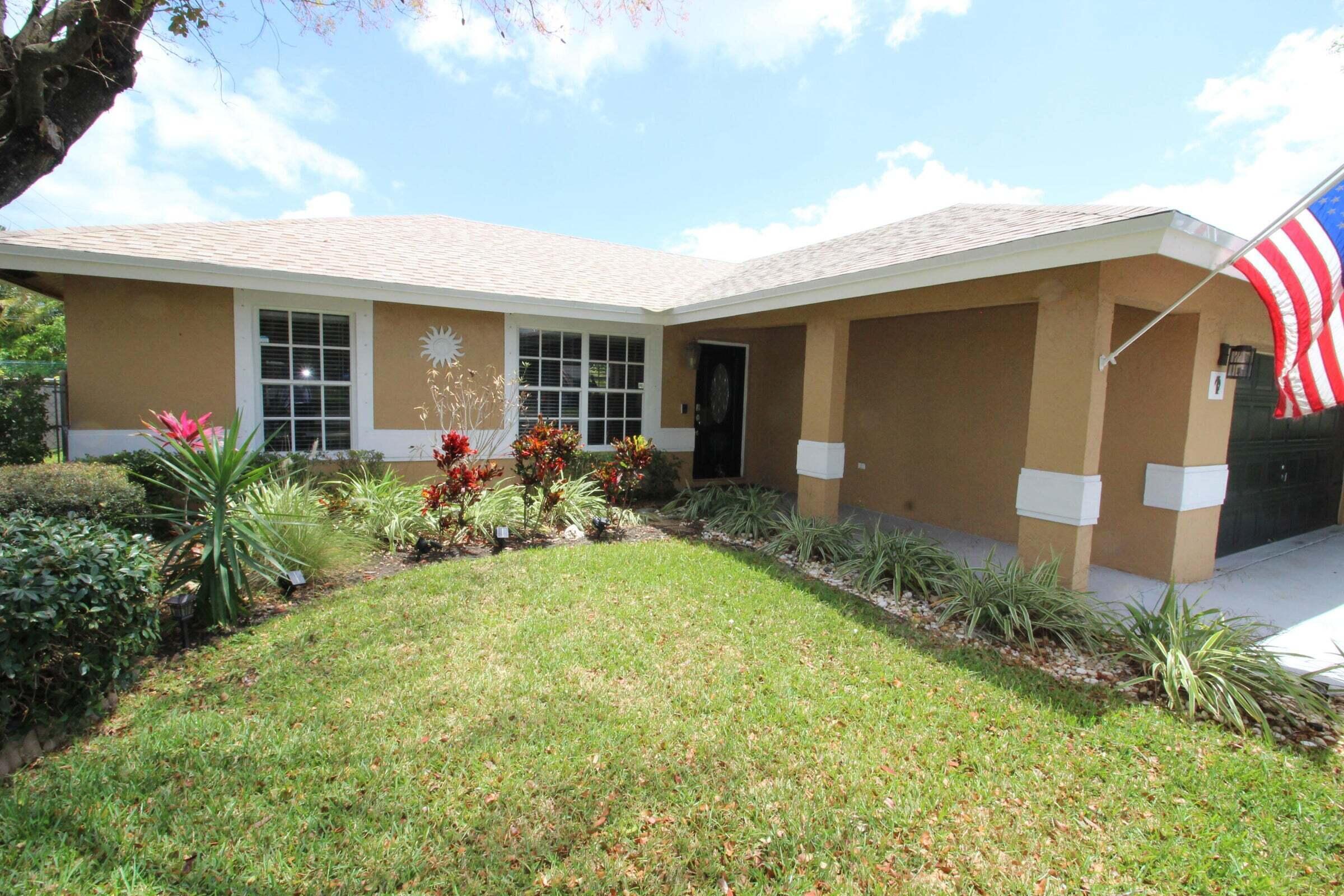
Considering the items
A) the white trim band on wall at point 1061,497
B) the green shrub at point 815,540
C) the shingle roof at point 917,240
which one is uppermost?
the shingle roof at point 917,240

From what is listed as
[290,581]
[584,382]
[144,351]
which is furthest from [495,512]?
[144,351]

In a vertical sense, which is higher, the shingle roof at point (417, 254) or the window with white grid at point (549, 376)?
the shingle roof at point (417, 254)

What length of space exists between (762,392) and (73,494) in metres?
8.65

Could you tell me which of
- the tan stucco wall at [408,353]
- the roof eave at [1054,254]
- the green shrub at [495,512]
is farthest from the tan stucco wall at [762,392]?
the roof eave at [1054,254]

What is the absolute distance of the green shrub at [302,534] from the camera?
492cm

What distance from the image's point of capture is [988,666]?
3.93 m

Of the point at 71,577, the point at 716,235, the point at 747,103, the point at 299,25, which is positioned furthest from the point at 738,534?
the point at 716,235

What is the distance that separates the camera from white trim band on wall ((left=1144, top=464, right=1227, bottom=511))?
5.17 metres

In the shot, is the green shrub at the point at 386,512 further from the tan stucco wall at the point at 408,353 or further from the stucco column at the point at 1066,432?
the stucco column at the point at 1066,432

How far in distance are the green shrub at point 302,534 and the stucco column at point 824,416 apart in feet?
15.9

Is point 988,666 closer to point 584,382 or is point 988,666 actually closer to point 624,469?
point 624,469

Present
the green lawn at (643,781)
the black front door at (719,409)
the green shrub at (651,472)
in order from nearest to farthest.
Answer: the green lawn at (643,781), the green shrub at (651,472), the black front door at (719,409)

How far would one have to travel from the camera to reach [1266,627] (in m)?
4.53

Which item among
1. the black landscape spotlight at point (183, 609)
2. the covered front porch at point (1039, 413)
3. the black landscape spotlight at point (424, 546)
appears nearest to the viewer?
the black landscape spotlight at point (183, 609)
